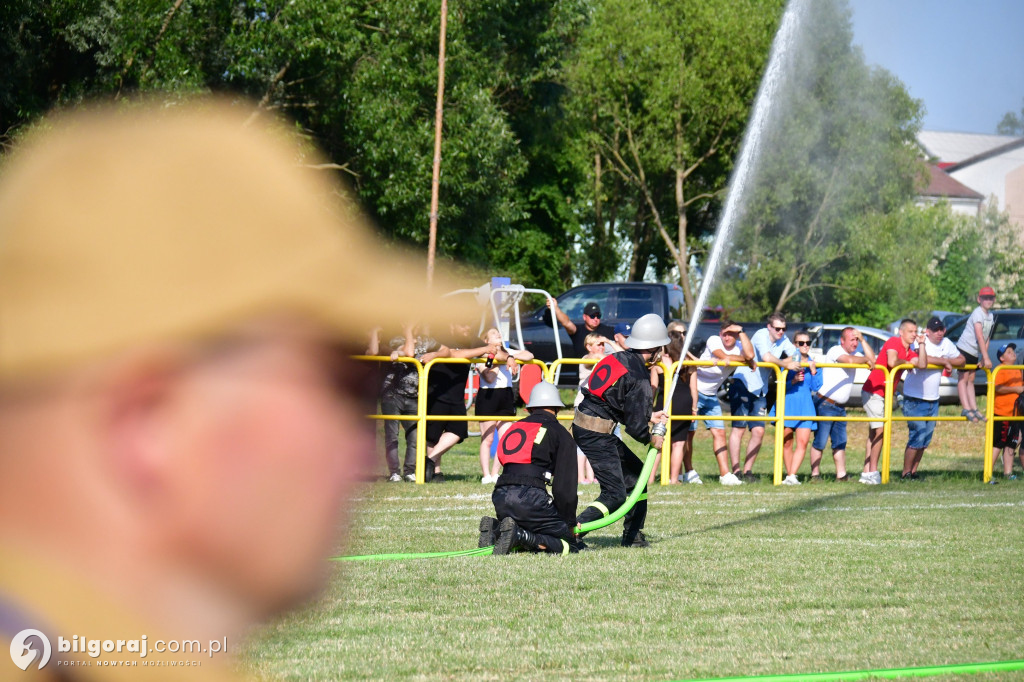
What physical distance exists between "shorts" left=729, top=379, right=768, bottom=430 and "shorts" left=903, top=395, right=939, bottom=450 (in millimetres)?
1866

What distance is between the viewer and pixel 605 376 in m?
9.29

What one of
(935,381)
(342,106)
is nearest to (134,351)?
(935,381)

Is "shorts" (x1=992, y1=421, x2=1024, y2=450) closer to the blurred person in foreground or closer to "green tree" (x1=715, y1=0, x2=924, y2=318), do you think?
the blurred person in foreground

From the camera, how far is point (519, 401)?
14.8 meters

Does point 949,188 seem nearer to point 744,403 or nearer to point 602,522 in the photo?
point 744,403

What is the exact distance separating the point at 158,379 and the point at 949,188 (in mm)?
81602

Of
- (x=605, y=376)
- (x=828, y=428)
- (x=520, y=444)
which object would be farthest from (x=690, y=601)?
(x=828, y=428)

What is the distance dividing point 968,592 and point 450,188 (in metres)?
21.2

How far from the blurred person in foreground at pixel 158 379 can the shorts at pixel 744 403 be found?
1379 centimetres

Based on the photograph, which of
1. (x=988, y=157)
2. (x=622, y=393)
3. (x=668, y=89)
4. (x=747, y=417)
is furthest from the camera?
(x=988, y=157)

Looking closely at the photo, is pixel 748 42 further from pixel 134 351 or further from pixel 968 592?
pixel 134 351

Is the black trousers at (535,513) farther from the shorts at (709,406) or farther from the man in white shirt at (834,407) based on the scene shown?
the man in white shirt at (834,407)

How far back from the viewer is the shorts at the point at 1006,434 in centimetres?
1530

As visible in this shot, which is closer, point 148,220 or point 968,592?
point 148,220
